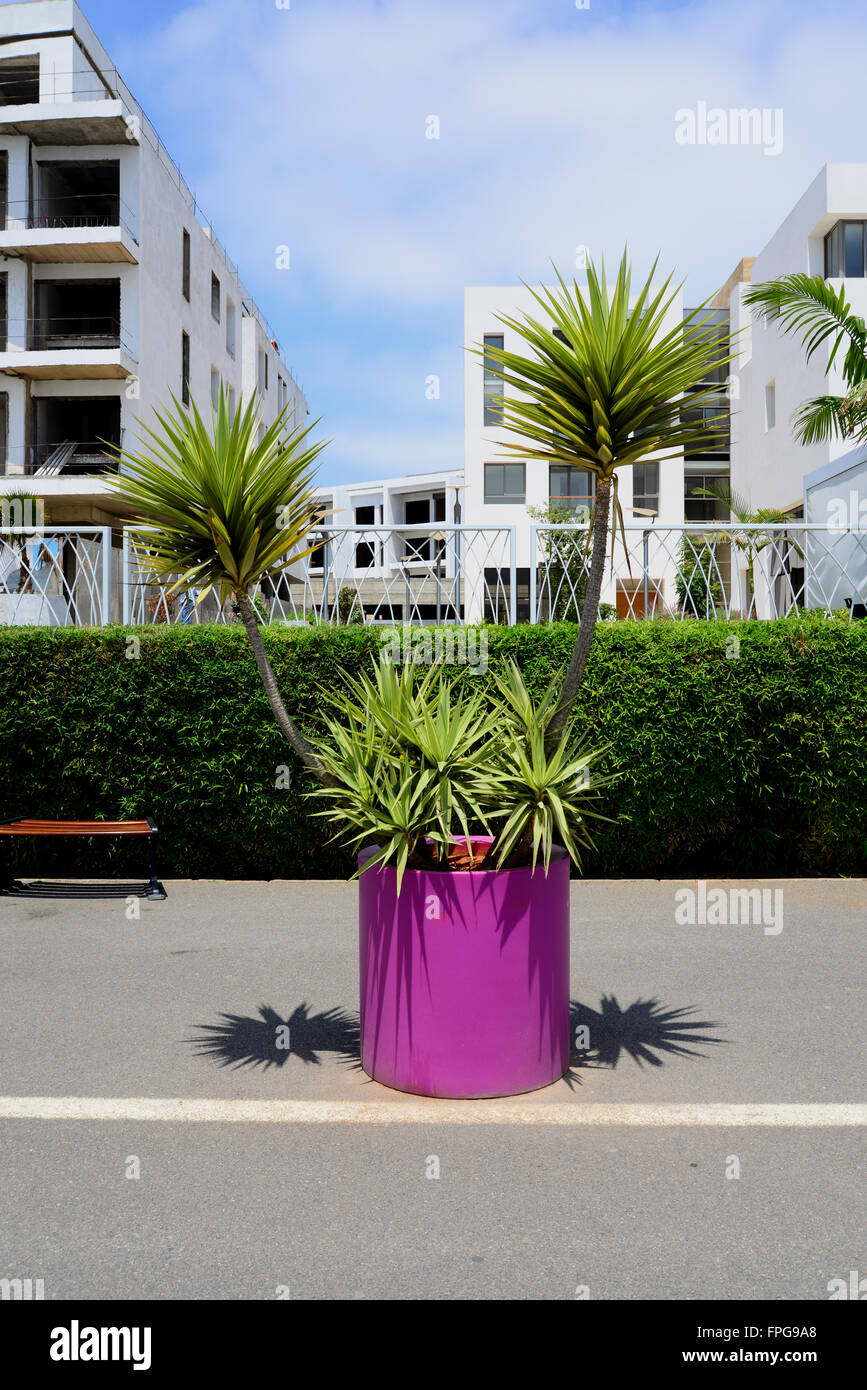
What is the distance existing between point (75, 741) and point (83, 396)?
2449cm

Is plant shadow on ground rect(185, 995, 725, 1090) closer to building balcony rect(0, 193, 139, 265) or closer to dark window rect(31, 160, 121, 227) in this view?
building balcony rect(0, 193, 139, 265)

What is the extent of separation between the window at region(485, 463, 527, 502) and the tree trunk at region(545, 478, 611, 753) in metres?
39.1

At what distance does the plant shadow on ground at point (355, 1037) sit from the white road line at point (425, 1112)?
38cm

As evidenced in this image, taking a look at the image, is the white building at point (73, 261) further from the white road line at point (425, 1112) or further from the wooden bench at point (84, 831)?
the white road line at point (425, 1112)

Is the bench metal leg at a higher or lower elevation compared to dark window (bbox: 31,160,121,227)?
lower

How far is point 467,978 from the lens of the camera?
4250mm

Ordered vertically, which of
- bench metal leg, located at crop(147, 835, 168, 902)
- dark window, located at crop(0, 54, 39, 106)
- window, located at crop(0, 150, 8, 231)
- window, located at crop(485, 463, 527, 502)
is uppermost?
dark window, located at crop(0, 54, 39, 106)

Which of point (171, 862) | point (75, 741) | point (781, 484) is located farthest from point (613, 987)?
point (781, 484)

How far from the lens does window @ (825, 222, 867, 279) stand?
2633cm

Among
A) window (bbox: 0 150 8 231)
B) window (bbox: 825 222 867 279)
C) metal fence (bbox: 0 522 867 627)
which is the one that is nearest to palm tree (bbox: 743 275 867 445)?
metal fence (bbox: 0 522 867 627)

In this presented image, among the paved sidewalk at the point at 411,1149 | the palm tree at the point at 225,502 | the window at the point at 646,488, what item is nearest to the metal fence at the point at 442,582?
the paved sidewalk at the point at 411,1149

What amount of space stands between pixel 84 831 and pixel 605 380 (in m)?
5.86

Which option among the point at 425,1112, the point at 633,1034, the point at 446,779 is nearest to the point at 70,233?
the point at 446,779

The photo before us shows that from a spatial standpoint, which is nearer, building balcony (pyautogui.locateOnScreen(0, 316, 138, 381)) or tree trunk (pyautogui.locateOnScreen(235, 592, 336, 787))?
tree trunk (pyautogui.locateOnScreen(235, 592, 336, 787))
